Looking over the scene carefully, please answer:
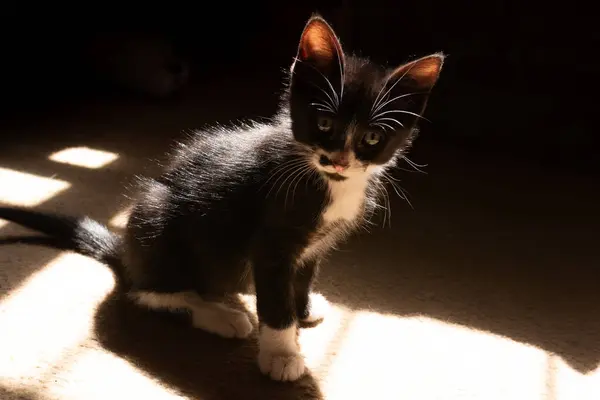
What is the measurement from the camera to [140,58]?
107 inches

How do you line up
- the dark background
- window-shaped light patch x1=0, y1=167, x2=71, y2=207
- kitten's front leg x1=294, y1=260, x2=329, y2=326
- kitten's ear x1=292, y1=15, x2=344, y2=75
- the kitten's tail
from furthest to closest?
the dark background → window-shaped light patch x1=0, y1=167, x2=71, y2=207 → the kitten's tail → kitten's front leg x1=294, y1=260, x2=329, y2=326 → kitten's ear x1=292, y1=15, x2=344, y2=75

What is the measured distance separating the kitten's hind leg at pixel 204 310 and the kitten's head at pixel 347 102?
392 mm

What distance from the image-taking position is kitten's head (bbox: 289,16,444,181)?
1129mm

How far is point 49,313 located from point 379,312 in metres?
0.74

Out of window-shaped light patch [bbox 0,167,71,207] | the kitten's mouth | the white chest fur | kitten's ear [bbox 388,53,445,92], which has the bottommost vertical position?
window-shaped light patch [bbox 0,167,71,207]

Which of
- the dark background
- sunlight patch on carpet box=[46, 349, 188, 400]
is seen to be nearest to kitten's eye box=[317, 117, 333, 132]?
sunlight patch on carpet box=[46, 349, 188, 400]

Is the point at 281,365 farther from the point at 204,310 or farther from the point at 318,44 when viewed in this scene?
the point at 318,44

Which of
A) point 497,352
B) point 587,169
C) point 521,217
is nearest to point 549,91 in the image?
point 587,169

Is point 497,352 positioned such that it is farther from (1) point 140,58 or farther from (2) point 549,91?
(1) point 140,58

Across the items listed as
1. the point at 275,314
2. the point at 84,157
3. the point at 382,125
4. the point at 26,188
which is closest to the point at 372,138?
the point at 382,125

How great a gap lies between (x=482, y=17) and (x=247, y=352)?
1.72 meters

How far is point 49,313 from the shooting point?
1.33 meters

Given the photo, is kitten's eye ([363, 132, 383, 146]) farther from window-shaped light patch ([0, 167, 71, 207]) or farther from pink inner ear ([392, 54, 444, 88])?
window-shaped light patch ([0, 167, 71, 207])

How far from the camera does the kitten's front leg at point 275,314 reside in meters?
1.20
